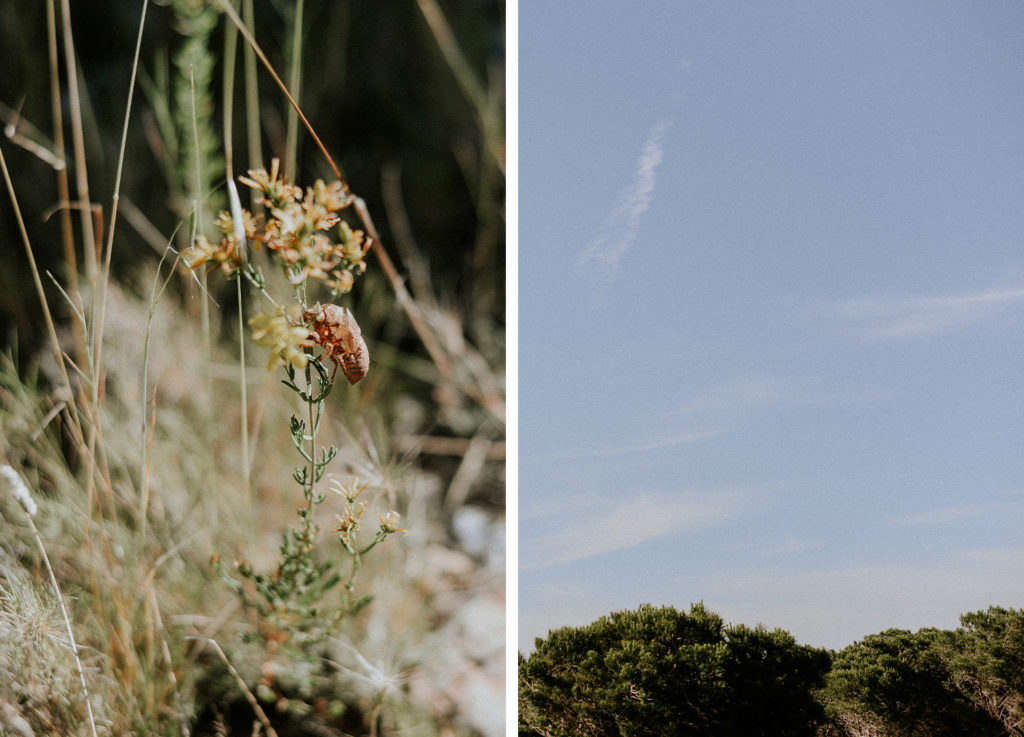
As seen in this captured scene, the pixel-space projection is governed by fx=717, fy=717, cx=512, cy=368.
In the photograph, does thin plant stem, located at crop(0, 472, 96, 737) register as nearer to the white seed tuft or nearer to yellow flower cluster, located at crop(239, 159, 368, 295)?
the white seed tuft

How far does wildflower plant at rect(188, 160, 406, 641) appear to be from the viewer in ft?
3.60

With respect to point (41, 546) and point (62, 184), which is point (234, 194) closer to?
point (62, 184)

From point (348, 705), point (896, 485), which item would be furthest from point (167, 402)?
point (896, 485)

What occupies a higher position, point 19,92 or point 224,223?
point 19,92

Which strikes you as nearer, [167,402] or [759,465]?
[167,402]

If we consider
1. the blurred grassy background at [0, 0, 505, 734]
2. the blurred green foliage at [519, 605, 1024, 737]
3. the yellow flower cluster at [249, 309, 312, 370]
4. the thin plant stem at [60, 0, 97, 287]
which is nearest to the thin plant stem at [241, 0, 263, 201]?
the blurred grassy background at [0, 0, 505, 734]

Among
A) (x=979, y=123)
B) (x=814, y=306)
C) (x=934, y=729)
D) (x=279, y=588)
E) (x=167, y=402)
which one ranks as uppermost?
(x=979, y=123)

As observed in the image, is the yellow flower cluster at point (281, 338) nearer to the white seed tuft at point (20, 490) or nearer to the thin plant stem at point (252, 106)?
the thin plant stem at point (252, 106)

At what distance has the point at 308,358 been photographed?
3.68 ft

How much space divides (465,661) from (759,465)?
81.1 inches

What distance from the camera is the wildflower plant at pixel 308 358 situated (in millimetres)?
1097

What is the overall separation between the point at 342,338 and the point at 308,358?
62mm

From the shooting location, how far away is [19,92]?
139cm

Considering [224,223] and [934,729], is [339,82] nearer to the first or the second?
[224,223]
